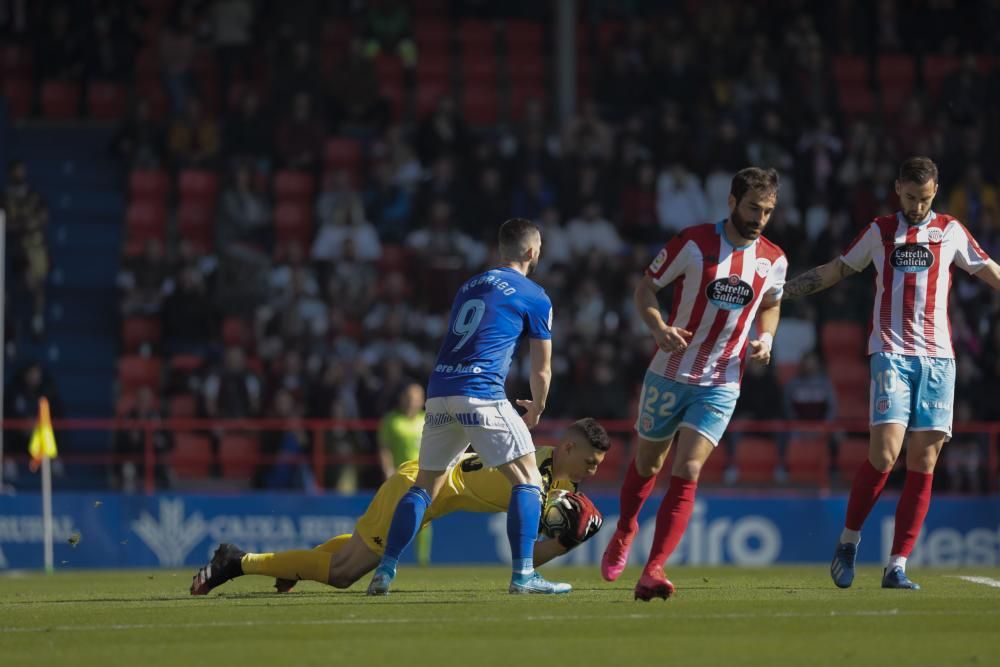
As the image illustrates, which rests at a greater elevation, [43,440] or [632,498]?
[632,498]

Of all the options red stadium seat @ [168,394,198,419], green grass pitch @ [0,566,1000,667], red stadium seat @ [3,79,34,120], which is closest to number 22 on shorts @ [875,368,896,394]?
green grass pitch @ [0,566,1000,667]

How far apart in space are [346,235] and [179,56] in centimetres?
513

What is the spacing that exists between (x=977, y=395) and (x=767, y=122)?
5405 millimetres

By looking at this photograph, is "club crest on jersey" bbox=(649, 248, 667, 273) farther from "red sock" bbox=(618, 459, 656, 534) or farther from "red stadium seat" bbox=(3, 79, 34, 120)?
"red stadium seat" bbox=(3, 79, 34, 120)

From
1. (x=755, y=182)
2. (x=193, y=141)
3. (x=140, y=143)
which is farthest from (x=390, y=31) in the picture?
(x=755, y=182)

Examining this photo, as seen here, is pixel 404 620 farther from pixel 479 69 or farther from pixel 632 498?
pixel 479 69

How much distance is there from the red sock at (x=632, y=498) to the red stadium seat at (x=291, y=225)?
14.3 m

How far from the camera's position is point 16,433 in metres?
21.2

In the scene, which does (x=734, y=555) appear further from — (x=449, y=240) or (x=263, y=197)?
(x=263, y=197)

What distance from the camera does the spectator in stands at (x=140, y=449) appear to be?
20969 mm

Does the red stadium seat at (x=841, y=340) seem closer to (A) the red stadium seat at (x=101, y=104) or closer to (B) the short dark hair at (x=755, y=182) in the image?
(A) the red stadium seat at (x=101, y=104)

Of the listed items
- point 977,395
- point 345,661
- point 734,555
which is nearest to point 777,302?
point 345,661

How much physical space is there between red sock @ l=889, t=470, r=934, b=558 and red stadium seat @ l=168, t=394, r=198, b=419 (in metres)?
12.9

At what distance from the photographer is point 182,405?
72.2 feet
